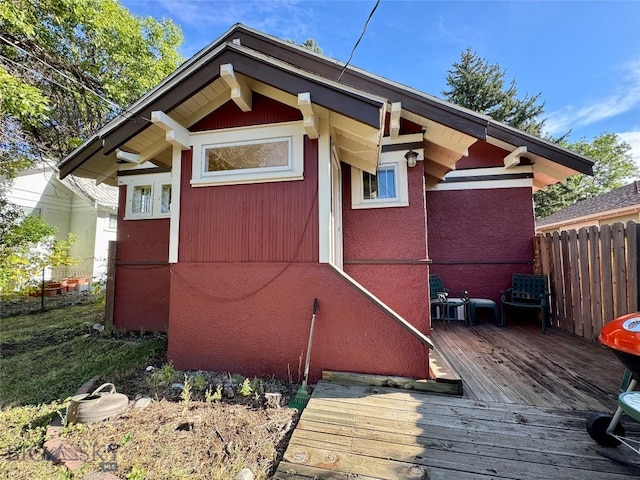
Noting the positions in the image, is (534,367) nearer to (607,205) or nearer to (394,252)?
(394,252)

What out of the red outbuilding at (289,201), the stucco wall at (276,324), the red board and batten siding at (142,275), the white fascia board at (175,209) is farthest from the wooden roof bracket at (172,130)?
the red board and batten siding at (142,275)

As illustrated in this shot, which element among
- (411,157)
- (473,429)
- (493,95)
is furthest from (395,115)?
(493,95)

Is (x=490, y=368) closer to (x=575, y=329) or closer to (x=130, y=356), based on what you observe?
(x=575, y=329)

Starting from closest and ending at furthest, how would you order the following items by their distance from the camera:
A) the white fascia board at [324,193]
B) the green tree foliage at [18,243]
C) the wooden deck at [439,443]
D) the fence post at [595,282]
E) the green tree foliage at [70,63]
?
the wooden deck at [439,443]
the white fascia board at [324,193]
the fence post at [595,282]
the green tree foliage at [70,63]
the green tree foliage at [18,243]

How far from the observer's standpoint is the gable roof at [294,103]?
2881 millimetres

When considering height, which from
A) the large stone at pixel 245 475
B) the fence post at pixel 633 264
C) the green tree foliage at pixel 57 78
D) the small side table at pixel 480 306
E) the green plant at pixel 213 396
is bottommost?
the large stone at pixel 245 475

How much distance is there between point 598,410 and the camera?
2.39 metres

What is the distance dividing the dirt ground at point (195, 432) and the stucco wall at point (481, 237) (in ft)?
15.4

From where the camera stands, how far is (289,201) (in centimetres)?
334

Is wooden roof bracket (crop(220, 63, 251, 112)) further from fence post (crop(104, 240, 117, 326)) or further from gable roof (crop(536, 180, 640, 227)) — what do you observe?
gable roof (crop(536, 180, 640, 227))

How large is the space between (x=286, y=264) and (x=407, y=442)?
2056 millimetres

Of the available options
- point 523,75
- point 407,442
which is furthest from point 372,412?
point 523,75

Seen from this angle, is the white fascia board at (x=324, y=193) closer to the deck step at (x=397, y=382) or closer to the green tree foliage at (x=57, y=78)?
the deck step at (x=397, y=382)

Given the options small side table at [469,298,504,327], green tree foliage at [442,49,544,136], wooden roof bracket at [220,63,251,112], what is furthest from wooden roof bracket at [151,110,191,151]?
green tree foliage at [442,49,544,136]
